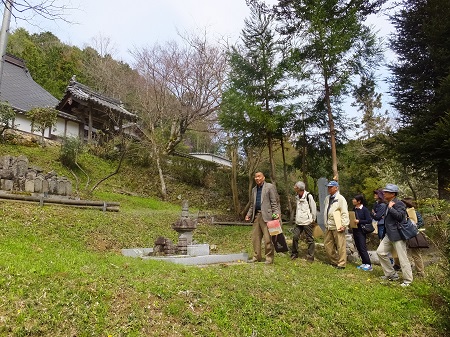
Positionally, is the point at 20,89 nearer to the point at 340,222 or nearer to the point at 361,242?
the point at 340,222


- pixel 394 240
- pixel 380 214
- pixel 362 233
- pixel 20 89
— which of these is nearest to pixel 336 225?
pixel 362 233

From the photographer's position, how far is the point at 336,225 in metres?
7.33

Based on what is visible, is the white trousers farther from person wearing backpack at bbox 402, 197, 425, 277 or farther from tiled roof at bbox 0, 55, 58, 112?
tiled roof at bbox 0, 55, 58, 112

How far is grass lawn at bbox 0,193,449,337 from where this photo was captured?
Answer: 3912 mm

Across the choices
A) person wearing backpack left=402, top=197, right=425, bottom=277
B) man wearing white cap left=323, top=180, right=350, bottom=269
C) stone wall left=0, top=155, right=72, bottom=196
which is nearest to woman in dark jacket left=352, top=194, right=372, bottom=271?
man wearing white cap left=323, top=180, right=350, bottom=269

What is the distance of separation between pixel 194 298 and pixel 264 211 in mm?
2782

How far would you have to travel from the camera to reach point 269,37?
1452 centimetres

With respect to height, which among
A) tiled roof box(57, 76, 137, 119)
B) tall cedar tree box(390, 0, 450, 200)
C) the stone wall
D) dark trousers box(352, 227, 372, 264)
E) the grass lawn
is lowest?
the grass lawn

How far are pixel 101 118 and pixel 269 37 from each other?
49.1ft

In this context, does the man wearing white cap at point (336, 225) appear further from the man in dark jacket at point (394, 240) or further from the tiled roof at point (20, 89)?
the tiled roof at point (20, 89)

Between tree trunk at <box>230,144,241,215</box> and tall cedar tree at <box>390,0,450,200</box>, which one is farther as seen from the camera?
tree trunk at <box>230,144,241,215</box>

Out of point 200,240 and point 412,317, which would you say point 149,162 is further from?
point 412,317

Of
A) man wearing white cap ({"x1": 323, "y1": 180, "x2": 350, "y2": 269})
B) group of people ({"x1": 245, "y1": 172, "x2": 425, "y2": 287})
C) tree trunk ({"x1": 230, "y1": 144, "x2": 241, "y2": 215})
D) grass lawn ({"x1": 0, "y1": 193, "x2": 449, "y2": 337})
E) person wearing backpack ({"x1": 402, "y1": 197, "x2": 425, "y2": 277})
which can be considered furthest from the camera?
tree trunk ({"x1": 230, "y1": 144, "x2": 241, "y2": 215})

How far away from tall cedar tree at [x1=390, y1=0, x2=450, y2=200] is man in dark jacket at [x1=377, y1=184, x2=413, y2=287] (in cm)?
518
